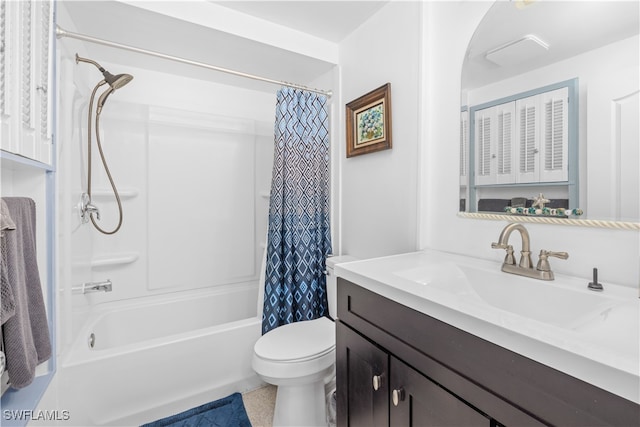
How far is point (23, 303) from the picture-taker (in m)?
0.96

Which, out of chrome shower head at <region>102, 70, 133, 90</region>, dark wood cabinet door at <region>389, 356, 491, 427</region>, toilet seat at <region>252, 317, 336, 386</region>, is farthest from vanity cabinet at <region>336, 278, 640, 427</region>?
chrome shower head at <region>102, 70, 133, 90</region>

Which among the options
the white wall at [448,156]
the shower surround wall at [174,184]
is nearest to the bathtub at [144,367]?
the shower surround wall at [174,184]

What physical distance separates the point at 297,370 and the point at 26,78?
1472 millimetres

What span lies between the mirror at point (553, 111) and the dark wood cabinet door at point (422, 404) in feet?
2.29

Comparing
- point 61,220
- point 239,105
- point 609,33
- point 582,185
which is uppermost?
point 239,105

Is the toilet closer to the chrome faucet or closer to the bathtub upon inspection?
the bathtub

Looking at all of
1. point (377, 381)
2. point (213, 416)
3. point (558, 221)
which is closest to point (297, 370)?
point (377, 381)

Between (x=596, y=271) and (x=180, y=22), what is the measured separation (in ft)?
6.80

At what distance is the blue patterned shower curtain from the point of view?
1.82 meters

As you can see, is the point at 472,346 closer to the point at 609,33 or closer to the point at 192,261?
the point at 609,33

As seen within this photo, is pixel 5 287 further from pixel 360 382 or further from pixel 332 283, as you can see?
pixel 332 283

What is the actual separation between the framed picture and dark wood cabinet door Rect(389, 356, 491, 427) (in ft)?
3.74

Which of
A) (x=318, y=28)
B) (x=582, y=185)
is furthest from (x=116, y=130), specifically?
→ (x=582, y=185)

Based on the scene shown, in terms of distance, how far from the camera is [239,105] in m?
2.46
